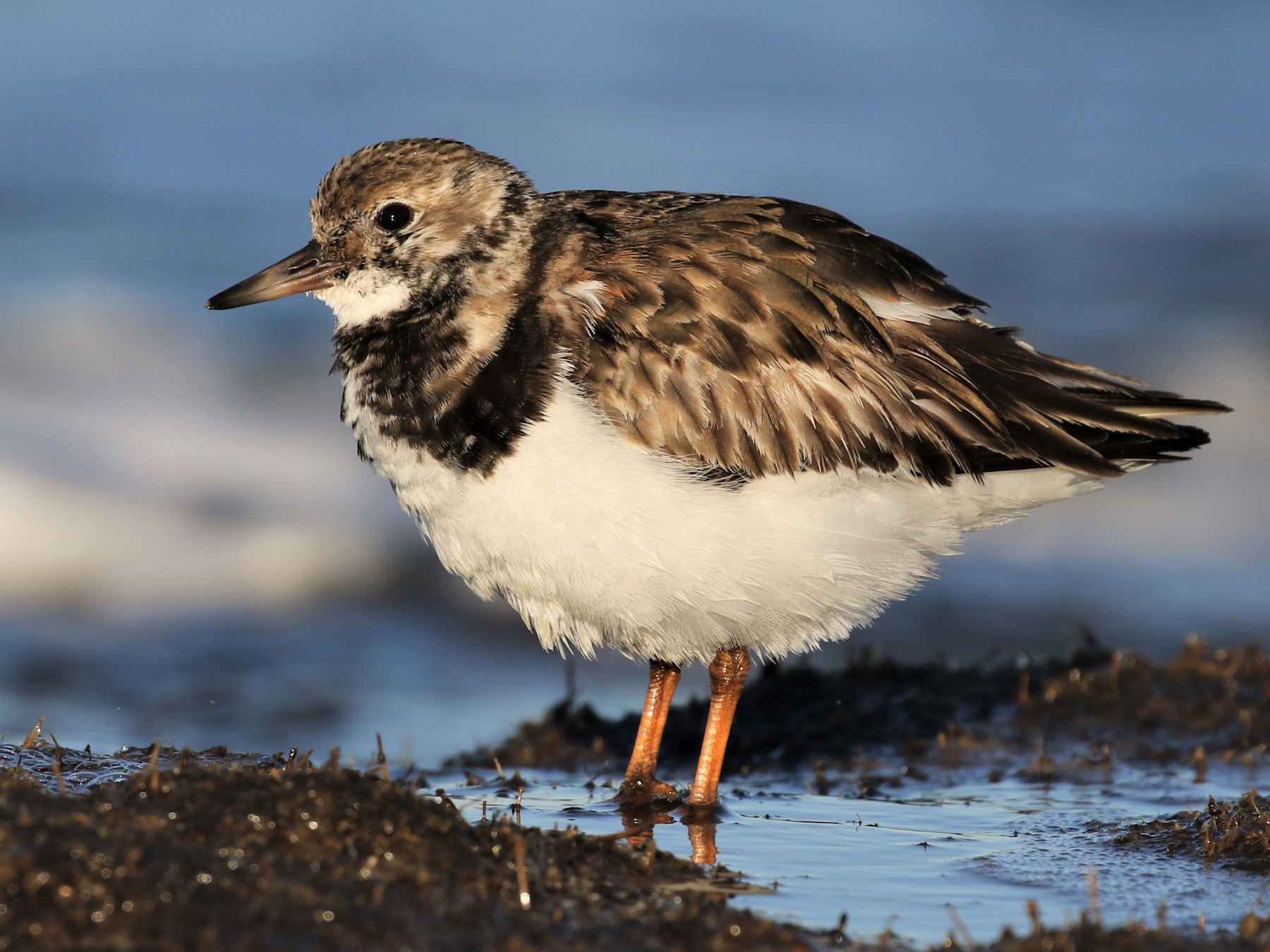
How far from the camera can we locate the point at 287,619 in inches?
408

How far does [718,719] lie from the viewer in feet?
18.5

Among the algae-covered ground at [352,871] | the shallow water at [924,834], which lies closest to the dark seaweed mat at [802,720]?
the shallow water at [924,834]

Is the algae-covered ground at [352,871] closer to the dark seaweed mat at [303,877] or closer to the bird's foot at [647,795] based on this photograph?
the dark seaweed mat at [303,877]

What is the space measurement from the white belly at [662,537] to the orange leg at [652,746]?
387 millimetres

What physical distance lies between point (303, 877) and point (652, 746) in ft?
8.69

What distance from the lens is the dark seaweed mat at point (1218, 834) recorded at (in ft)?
14.9

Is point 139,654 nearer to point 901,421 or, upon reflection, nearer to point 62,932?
point 901,421

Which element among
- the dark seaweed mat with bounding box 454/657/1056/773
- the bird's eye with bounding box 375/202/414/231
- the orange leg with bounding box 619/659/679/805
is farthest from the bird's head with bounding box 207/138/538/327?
the dark seaweed mat with bounding box 454/657/1056/773

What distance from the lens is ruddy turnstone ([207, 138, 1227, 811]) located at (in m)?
4.89

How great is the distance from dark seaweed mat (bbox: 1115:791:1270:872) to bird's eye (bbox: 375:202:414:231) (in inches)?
134

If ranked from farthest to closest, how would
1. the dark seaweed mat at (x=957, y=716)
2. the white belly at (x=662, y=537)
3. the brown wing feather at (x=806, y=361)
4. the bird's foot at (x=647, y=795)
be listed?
1. the dark seaweed mat at (x=957, y=716)
2. the bird's foot at (x=647, y=795)
3. the brown wing feather at (x=806, y=361)
4. the white belly at (x=662, y=537)

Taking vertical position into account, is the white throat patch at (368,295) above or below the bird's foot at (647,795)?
above

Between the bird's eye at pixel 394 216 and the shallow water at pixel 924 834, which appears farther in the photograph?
the bird's eye at pixel 394 216

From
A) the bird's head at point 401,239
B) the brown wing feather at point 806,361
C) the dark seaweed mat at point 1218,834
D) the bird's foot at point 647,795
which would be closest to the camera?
the dark seaweed mat at point 1218,834
